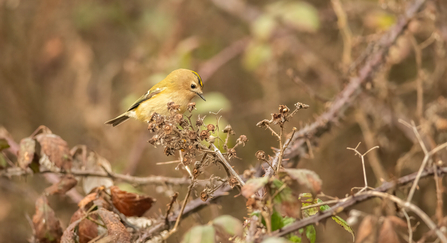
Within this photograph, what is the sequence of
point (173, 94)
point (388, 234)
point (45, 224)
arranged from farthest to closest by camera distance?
point (173, 94) → point (45, 224) → point (388, 234)

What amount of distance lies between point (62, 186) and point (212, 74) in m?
3.95

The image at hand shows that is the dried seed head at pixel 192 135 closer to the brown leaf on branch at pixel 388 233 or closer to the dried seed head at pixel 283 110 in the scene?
the dried seed head at pixel 283 110

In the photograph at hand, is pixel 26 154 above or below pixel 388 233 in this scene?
above

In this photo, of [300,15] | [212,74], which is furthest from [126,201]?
[212,74]

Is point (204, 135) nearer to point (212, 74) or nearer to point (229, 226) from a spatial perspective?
point (229, 226)

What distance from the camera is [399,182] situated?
161cm

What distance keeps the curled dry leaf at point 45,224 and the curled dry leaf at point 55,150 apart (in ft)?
0.72

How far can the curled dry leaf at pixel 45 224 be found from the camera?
1849mm

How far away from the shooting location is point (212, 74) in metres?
5.70

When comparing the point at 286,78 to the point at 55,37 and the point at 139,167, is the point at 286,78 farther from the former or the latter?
the point at 55,37

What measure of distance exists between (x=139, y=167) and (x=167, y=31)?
234cm

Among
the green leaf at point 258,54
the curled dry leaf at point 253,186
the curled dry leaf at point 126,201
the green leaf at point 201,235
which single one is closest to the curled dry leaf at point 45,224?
the curled dry leaf at point 126,201

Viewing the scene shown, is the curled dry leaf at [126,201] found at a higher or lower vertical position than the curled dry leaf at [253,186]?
higher

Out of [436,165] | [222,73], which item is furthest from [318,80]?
[436,165]
